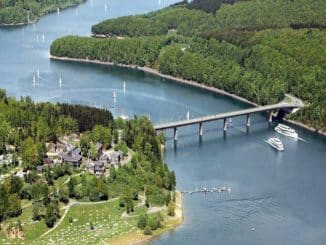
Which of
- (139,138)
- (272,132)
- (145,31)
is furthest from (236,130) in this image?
(145,31)

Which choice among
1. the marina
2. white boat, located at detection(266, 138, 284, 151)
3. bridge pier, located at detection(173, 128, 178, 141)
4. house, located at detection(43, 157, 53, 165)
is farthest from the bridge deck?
house, located at detection(43, 157, 53, 165)

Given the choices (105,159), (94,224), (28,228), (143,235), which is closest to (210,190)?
(105,159)

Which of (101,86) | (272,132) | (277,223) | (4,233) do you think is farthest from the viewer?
(101,86)

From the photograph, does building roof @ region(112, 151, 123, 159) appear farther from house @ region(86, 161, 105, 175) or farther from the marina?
the marina

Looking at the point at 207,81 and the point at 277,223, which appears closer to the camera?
the point at 277,223

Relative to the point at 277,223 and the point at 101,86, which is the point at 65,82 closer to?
the point at 101,86

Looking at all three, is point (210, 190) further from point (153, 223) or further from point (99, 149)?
point (99, 149)
